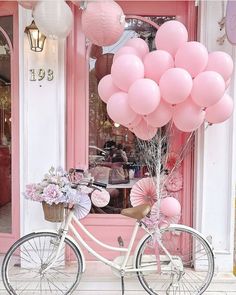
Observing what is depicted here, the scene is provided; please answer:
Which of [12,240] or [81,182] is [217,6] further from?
[12,240]

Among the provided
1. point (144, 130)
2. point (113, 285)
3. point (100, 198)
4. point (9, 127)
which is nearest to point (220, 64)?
point (144, 130)

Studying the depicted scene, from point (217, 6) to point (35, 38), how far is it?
1892 mm

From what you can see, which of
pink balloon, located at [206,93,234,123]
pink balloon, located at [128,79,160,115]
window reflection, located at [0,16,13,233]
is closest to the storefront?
window reflection, located at [0,16,13,233]

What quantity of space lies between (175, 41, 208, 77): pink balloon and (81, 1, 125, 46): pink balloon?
608mm

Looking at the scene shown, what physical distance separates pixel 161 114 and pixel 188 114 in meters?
0.22

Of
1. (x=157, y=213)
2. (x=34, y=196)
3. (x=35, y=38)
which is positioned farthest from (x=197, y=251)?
(x=35, y=38)

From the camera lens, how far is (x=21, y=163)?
3613mm

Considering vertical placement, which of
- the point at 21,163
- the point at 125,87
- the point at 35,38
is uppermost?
the point at 35,38

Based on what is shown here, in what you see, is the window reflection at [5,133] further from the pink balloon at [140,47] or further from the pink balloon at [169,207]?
the pink balloon at [169,207]

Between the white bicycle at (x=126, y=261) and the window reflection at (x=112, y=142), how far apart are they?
67 centimetres

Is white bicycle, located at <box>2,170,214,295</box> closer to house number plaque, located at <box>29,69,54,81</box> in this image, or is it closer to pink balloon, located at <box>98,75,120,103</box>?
pink balloon, located at <box>98,75,120,103</box>

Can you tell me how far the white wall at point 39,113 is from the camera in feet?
11.5

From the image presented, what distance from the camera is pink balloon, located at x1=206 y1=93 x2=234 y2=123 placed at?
284cm

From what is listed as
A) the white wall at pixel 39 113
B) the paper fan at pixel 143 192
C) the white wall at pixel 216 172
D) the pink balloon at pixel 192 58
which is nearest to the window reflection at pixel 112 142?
the paper fan at pixel 143 192
